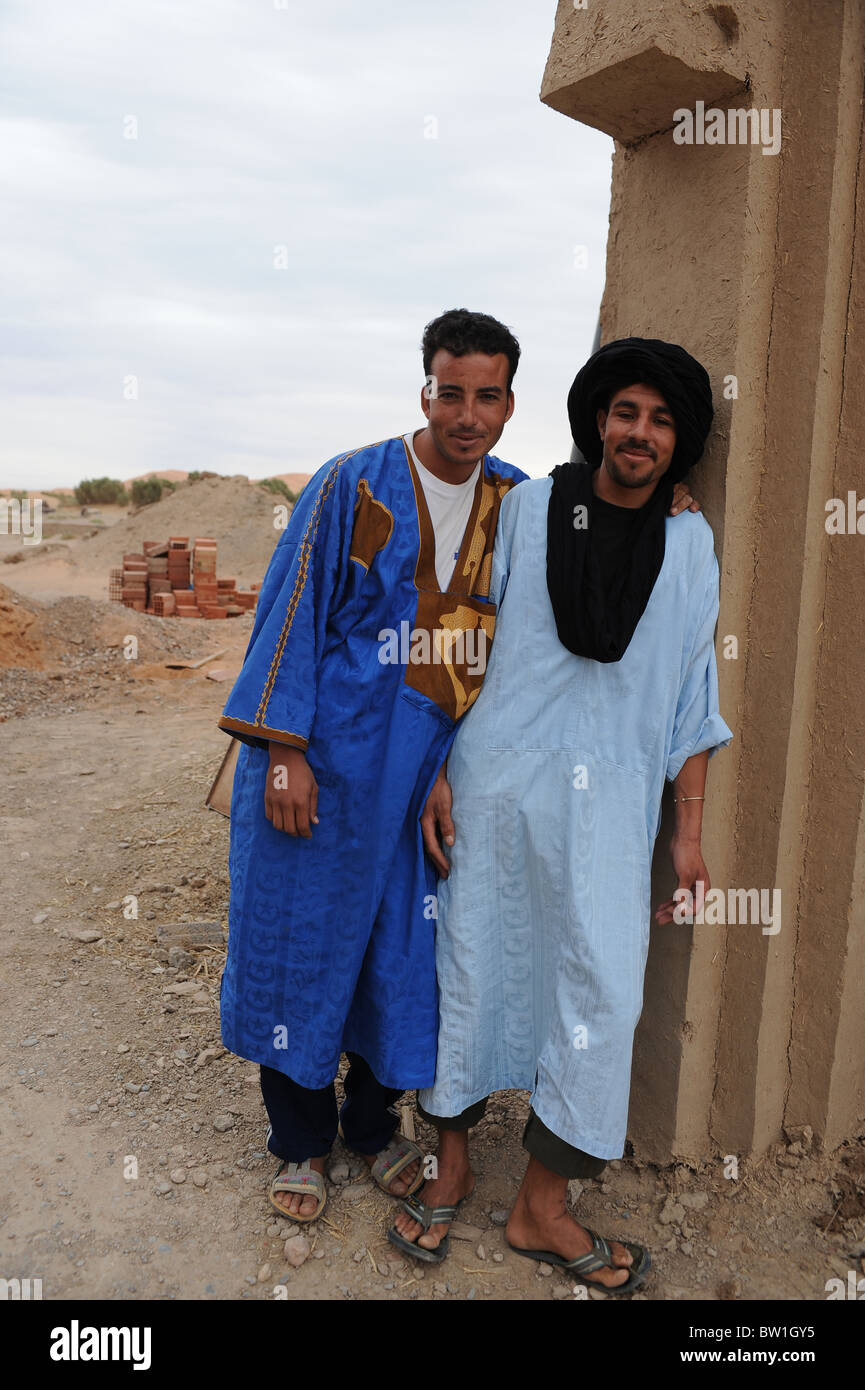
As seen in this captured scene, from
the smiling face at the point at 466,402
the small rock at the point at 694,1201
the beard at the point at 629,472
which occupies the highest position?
the smiling face at the point at 466,402

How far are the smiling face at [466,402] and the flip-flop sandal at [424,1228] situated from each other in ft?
5.84

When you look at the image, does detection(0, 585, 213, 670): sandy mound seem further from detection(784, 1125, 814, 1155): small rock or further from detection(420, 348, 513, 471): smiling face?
detection(784, 1125, 814, 1155): small rock

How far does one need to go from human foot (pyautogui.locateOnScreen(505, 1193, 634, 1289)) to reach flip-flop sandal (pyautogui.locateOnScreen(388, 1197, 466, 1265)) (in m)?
0.15

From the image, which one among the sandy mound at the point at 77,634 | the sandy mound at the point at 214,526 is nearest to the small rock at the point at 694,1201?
the sandy mound at the point at 77,634

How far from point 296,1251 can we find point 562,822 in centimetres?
118

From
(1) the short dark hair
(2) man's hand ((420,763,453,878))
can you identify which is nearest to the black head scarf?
(1) the short dark hair

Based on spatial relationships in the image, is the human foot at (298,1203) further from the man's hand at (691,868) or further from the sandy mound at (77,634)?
the sandy mound at (77,634)

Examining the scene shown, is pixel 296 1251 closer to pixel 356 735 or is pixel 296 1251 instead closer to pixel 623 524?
pixel 356 735

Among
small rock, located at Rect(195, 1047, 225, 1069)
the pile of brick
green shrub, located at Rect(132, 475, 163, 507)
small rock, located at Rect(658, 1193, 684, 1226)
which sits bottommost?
small rock, located at Rect(195, 1047, 225, 1069)

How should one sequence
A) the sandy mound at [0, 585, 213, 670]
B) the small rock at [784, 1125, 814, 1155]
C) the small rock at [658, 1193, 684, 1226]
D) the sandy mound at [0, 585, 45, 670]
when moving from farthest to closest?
the sandy mound at [0, 585, 213, 670] < the sandy mound at [0, 585, 45, 670] < the small rock at [784, 1125, 814, 1155] < the small rock at [658, 1193, 684, 1226]

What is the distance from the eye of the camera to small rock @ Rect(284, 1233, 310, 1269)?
2.26 meters

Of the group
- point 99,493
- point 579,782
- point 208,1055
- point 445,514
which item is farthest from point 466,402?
point 99,493

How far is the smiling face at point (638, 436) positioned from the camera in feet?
6.81

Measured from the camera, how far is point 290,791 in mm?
2184
